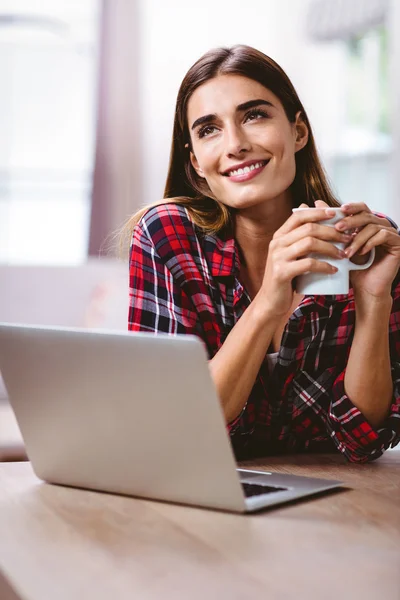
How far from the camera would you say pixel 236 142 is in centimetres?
146

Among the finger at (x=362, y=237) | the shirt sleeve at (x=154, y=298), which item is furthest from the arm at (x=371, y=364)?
the shirt sleeve at (x=154, y=298)

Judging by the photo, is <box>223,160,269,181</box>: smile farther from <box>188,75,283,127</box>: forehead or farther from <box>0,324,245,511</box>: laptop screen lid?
<box>0,324,245,511</box>: laptop screen lid

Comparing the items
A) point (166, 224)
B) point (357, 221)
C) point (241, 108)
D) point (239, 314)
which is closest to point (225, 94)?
point (241, 108)

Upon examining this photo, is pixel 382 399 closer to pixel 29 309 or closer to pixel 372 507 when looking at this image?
pixel 372 507

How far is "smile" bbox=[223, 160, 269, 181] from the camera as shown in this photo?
57.8 inches

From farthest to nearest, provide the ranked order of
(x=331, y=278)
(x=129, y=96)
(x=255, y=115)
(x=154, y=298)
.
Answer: (x=129, y=96), (x=255, y=115), (x=154, y=298), (x=331, y=278)

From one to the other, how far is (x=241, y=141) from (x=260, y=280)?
24 centimetres

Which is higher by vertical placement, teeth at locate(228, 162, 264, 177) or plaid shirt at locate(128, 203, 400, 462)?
teeth at locate(228, 162, 264, 177)

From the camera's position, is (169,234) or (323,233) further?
(169,234)

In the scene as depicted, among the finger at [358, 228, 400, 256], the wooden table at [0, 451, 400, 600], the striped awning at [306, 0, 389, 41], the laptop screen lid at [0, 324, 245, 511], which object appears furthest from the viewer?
the striped awning at [306, 0, 389, 41]

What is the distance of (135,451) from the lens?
917mm

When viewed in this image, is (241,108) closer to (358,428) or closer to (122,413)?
(358,428)

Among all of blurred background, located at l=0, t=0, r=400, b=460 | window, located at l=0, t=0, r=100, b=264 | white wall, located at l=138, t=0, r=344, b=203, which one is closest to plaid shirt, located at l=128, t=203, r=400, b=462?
blurred background, located at l=0, t=0, r=400, b=460

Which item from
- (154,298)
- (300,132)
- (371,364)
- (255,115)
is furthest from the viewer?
(300,132)
